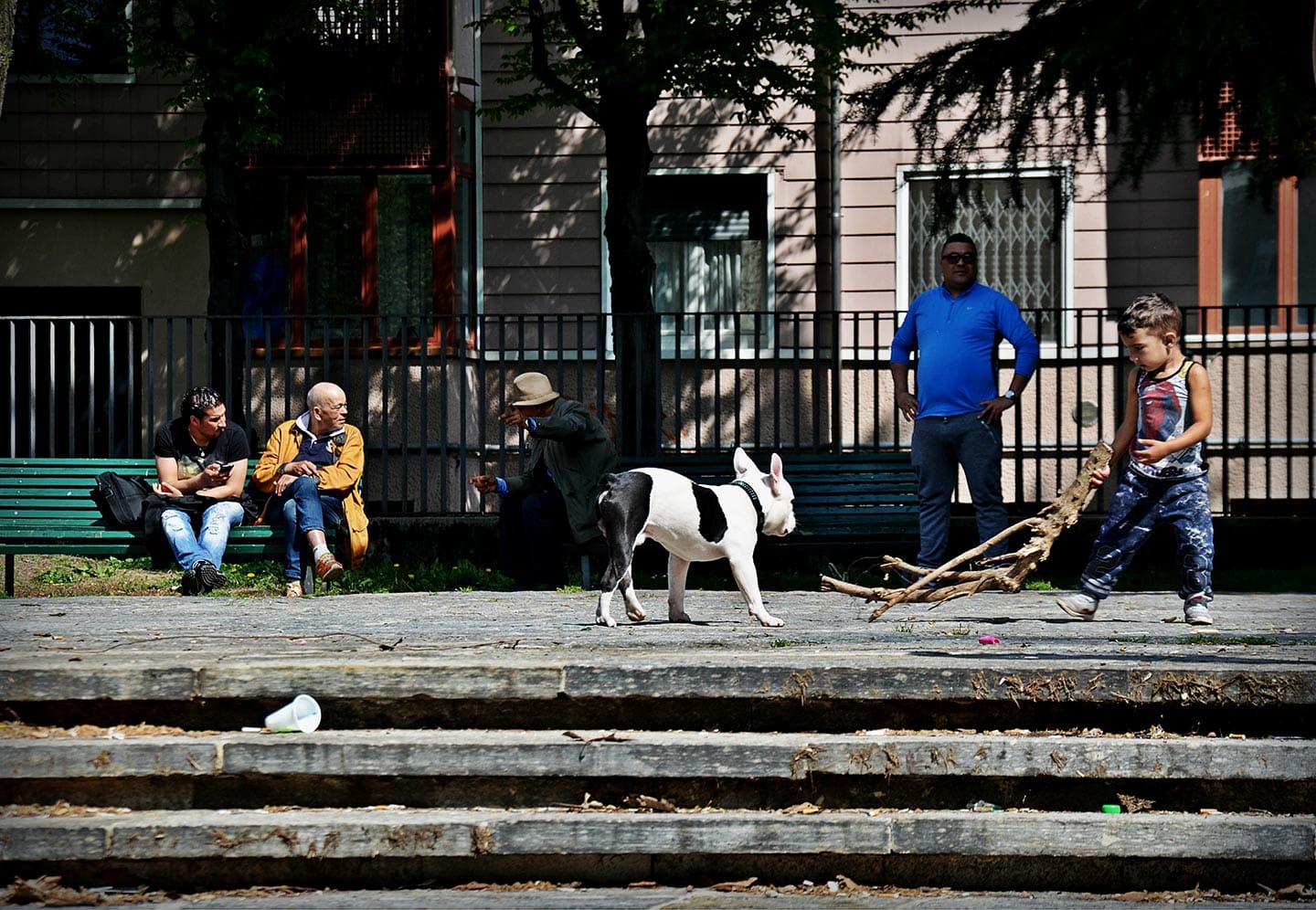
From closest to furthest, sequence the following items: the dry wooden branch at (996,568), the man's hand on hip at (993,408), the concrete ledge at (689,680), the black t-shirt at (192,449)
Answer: the concrete ledge at (689,680) → the dry wooden branch at (996,568) → the man's hand on hip at (993,408) → the black t-shirt at (192,449)

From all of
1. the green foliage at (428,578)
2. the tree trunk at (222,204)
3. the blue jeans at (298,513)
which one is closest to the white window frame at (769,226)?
the tree trunk at (222,204)

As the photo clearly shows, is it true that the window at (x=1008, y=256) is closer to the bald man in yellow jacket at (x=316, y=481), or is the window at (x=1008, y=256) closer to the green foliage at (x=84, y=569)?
the bald man in yellow jacket at (x=316, y=481)

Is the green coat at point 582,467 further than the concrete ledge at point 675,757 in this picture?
Yes

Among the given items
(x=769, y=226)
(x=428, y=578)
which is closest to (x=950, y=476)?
(x=428, y=578)

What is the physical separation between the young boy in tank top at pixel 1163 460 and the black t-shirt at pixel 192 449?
5705 millimetres

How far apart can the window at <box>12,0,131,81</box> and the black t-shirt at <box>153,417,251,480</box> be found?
666 cm

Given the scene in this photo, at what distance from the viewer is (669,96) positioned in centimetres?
1759

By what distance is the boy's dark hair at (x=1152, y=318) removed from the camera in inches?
318

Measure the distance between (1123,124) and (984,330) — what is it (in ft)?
7.44

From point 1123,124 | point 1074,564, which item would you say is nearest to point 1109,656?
point 1123,124

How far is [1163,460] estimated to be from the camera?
320 inches

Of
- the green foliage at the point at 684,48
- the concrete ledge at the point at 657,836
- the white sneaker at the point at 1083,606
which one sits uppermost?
the green foliage at the point at 684,48

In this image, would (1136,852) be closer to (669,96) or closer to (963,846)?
(963,846)

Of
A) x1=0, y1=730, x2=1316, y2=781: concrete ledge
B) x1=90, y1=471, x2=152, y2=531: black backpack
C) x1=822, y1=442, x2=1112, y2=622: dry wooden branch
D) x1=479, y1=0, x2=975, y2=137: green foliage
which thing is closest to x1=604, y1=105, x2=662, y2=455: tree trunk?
x1=479, y1=0, x2=975, y2=137: green foliage
